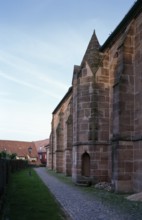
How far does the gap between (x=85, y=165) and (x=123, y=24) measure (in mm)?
8376

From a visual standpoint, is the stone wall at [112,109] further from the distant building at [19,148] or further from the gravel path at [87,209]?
the distant building at [19,148]

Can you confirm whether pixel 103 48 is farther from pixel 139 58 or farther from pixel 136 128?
pixel 136 128

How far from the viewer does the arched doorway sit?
2015 cm

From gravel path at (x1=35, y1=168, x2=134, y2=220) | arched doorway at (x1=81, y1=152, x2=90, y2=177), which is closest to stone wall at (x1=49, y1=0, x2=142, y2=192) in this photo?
arched doorway at (x1=81, y1=152, x2=90, y2=177)

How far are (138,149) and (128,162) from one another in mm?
890

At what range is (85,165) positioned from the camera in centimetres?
2031

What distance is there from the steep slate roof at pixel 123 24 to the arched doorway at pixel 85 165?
21.3 feet

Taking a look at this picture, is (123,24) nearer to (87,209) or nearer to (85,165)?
(85,165)

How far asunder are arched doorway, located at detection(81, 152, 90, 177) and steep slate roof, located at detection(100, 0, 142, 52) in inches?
256

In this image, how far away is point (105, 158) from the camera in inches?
768

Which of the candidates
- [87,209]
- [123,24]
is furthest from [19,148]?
[87,209]

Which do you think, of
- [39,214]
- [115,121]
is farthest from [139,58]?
[39,214]

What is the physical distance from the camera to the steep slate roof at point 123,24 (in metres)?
15.4

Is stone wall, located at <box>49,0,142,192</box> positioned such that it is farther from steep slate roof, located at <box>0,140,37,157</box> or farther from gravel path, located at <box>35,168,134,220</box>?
steep slate roof, located at <box>0,140,37,157</box>
